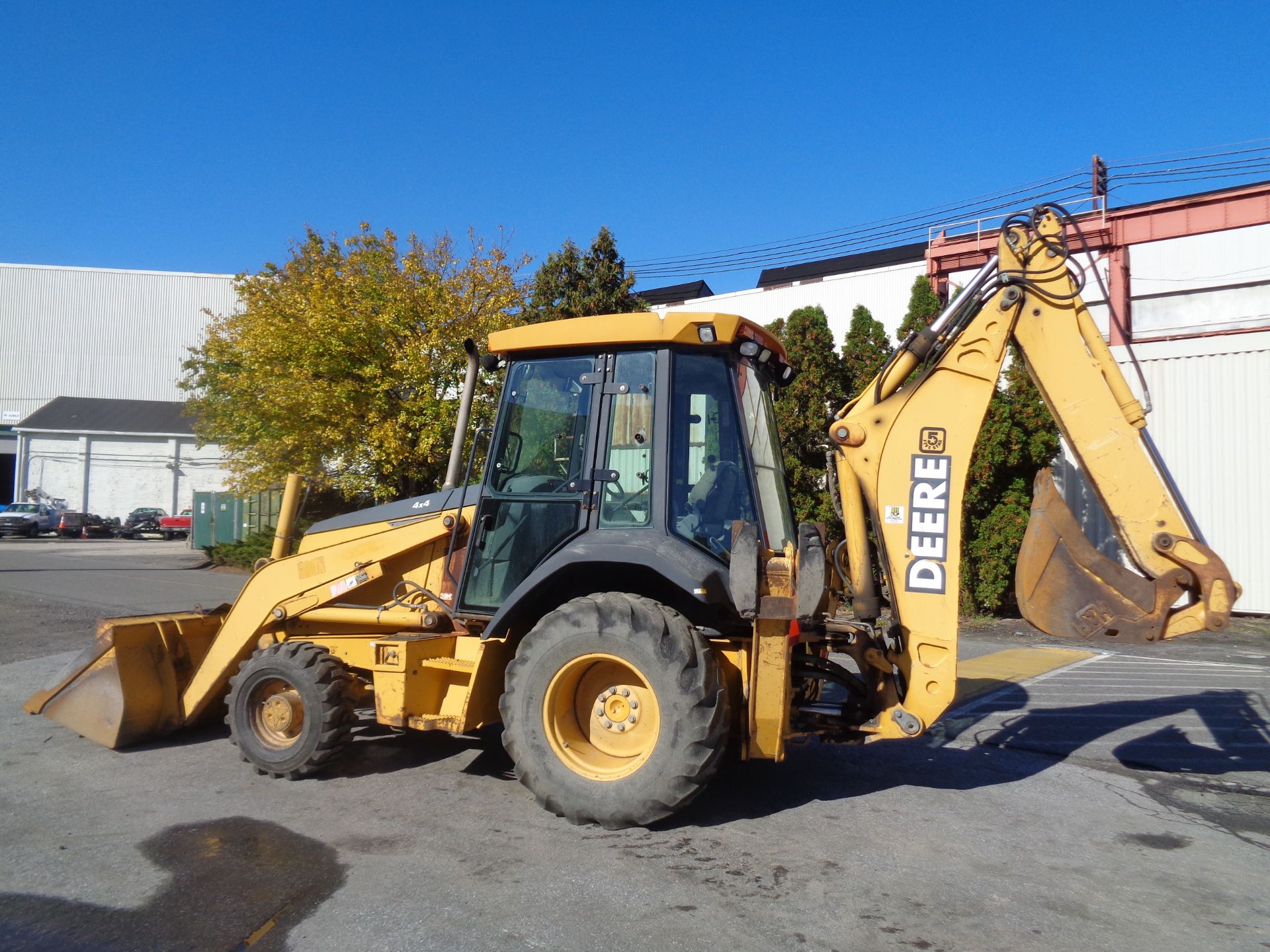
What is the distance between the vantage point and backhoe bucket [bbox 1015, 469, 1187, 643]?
446 cm

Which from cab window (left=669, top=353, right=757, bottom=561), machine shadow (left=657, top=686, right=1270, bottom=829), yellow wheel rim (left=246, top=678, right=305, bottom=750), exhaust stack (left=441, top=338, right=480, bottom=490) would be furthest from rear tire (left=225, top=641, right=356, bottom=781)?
cab window (left=669, top=353, right=757, bottom=561)

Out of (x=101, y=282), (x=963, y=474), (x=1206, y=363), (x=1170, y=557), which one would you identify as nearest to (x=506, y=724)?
(x=963, y=474)

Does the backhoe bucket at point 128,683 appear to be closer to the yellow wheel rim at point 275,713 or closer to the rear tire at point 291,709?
the rear tire at point 291,709

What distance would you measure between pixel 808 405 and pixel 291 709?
1052cm

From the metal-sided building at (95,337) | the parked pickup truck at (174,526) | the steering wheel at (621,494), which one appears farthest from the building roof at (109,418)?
the steering wheel at (621,494)

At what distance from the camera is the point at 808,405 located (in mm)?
14500

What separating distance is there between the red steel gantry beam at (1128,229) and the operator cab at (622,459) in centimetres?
1254

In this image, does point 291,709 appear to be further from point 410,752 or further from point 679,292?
point 679,292

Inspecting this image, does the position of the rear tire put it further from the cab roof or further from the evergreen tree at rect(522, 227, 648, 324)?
the evergreen tree at rect(522, 227, 648, 324)

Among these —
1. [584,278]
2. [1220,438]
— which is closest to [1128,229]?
[1220,438]

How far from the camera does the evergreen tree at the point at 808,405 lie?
14.4 metres

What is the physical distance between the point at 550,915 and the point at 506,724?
4.14ft

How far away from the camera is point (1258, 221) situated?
51.0 ft

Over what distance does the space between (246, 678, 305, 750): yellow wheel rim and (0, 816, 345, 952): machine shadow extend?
0.99 meters
